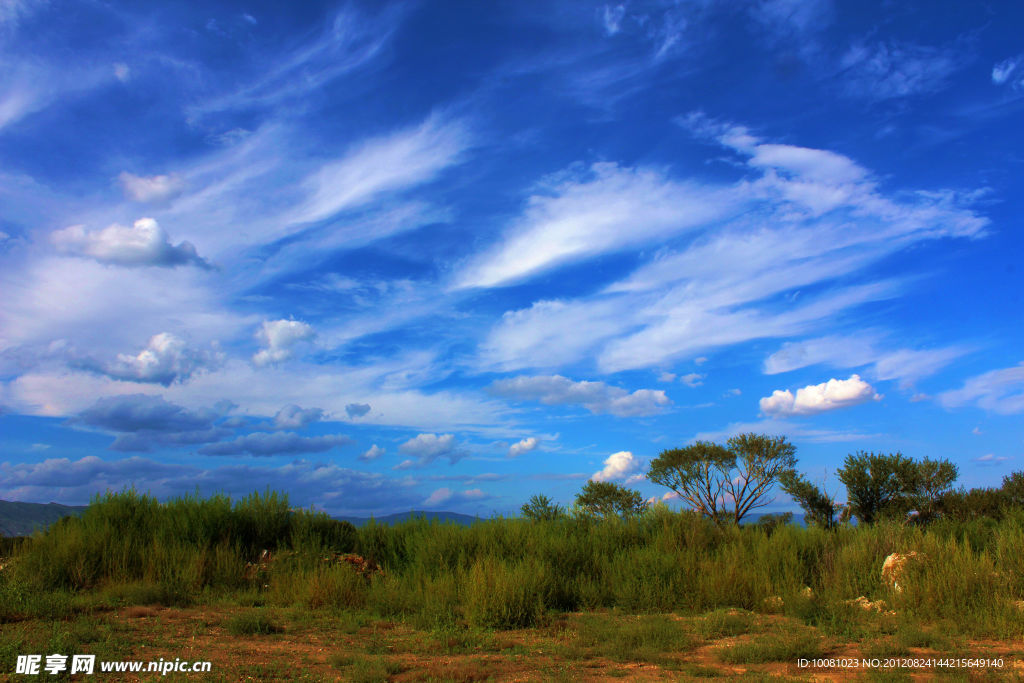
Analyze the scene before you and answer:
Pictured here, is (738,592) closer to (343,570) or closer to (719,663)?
(719,663)

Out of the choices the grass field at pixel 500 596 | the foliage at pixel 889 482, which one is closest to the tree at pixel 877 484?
the foliage at pixel 889 482

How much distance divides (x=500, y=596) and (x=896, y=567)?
6.52m

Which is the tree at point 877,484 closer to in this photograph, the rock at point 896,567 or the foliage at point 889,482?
the foliage at point 889,482

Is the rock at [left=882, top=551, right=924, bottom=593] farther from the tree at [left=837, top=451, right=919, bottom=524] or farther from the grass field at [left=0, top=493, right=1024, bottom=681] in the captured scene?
the tree at [left=837, top=451, right=919, bottom=524]

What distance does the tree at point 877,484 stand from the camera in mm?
32875

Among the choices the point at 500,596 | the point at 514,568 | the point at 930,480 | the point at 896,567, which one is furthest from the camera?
the point at 930,480

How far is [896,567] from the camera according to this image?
10.6 metres

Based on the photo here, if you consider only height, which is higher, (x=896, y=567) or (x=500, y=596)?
(x=896, y=567)

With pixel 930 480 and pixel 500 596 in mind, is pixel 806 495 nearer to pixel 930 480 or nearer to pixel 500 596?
pixel 930 480

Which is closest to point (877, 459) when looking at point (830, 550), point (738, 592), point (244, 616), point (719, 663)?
point (830, 550)

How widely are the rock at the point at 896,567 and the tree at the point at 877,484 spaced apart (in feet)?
82.1

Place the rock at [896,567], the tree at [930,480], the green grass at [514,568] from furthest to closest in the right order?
the tree at [930,480] → the rock at [896,567] → the green grass at [514,568]

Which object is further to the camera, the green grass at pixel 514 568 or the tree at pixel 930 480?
the tree at pixel 930 480

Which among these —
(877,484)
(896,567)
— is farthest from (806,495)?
(896,567)
